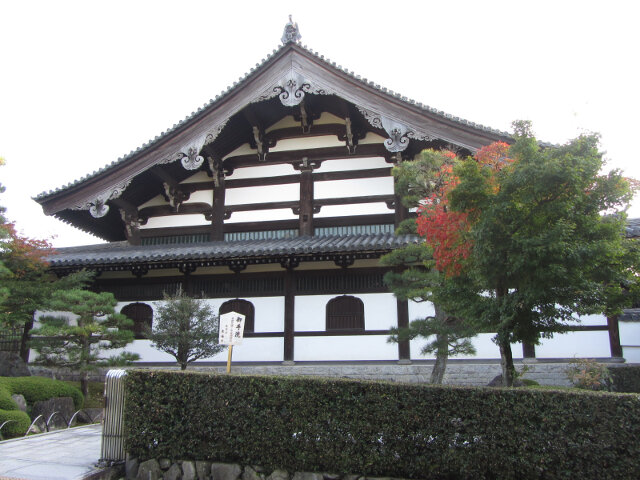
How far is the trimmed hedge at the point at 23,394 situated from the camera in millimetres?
9898

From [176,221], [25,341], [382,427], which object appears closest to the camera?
A: [382,427]

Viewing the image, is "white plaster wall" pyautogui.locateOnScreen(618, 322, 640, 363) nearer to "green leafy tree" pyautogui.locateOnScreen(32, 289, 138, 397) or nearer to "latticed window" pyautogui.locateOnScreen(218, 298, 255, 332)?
"latticed window" pyautogui.locateOnScreen(218, 298, 255, 332)

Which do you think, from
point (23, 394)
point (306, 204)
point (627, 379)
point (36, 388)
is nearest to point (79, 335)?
point (36, 388)

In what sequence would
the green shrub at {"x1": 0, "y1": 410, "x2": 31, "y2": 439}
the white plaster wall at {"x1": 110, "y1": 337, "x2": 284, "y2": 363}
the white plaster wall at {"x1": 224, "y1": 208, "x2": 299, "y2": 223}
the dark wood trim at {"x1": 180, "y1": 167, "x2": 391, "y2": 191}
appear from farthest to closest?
1. the white plaster wall at {"x1": 224, "y1": 208, "x2": 299, "y2": 223}
2. the dark wood trim at {"x1": 180, "y1": 167, "x2": 391, "y2": 191}
3. the white plaster wall at {"x1": 110, "y1": 337, "x2": 284, "y2": 363}
4. the green shrub at {"x1": 0, "y1": 410, "x2": 31, "y2": 439}

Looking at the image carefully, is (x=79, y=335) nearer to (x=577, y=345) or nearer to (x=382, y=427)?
(x=382, y=427)

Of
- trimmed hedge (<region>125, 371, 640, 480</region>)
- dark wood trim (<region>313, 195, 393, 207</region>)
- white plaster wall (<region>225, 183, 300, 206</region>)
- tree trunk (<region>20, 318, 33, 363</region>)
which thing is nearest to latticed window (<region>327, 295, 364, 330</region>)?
dark wood trim (<region>313, 195, 393, 207</region>)

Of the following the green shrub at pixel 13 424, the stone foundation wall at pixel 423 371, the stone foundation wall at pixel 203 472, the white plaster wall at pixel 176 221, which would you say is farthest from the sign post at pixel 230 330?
the white plaster wall at pixel 176 221

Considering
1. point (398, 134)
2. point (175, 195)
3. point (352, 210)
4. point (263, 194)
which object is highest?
point (398, 134)

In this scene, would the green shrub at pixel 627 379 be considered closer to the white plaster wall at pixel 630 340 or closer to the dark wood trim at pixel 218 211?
the white plaster wall at pixel 630 340

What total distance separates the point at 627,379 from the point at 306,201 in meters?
9.60

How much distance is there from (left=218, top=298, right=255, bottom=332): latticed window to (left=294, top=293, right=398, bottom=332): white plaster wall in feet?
4.41

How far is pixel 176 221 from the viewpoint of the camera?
16.9 meters

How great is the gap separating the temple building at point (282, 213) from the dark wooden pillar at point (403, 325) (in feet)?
0.09

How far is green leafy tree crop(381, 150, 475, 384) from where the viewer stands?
10.4 m
